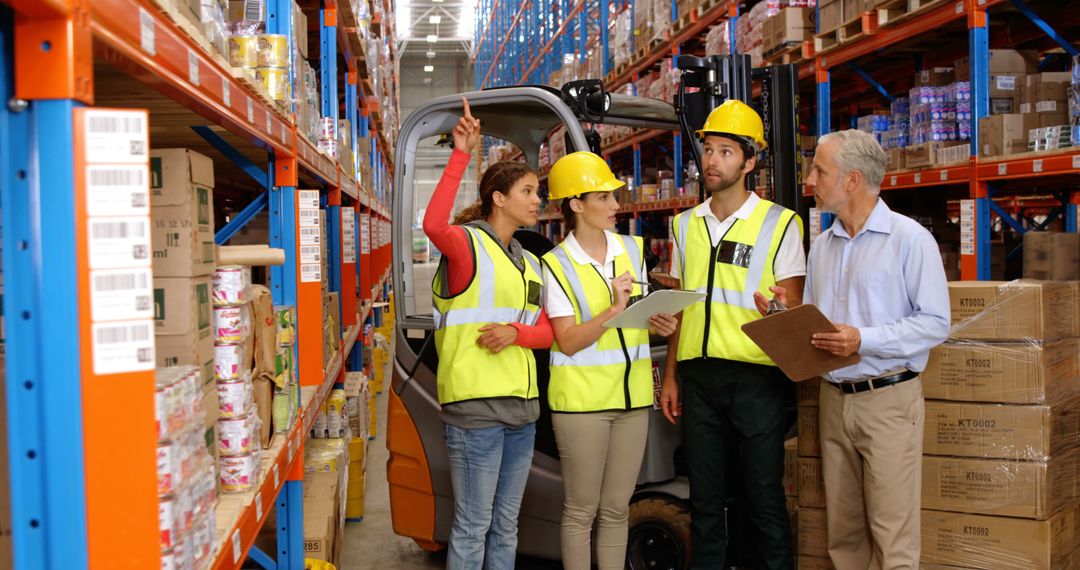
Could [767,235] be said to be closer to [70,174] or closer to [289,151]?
[289,151]

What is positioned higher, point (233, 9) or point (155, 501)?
point (233, 9)

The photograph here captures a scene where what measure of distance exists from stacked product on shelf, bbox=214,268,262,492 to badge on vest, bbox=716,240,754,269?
190 centimetres

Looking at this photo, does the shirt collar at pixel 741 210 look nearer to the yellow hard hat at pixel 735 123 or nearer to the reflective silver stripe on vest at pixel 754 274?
the reflective silver stripe on vest at pixel 754 274

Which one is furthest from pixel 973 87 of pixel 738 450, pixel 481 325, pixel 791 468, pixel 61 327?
pixel 61 327

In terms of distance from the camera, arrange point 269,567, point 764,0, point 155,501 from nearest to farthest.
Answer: point 155,501 → point 269,567 → point 764,0

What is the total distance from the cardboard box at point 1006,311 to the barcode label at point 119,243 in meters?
3.07

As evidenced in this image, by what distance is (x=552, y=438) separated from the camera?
416 cm

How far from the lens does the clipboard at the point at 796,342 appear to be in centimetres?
303

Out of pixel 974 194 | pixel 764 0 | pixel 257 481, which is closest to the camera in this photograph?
pixel 257 481

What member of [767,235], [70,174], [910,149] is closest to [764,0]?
[910,149]

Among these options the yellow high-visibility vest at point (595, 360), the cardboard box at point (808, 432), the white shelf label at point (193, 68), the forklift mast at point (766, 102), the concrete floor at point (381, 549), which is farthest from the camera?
the concrete floor at point (381, 549)

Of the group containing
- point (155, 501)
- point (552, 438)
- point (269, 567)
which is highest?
point (155, 501)

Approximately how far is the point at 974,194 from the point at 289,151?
12.9ft

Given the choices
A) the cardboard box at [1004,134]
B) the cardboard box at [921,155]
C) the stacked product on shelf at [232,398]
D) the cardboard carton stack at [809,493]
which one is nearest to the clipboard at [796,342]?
the cardboard carton stack at [809,493]
